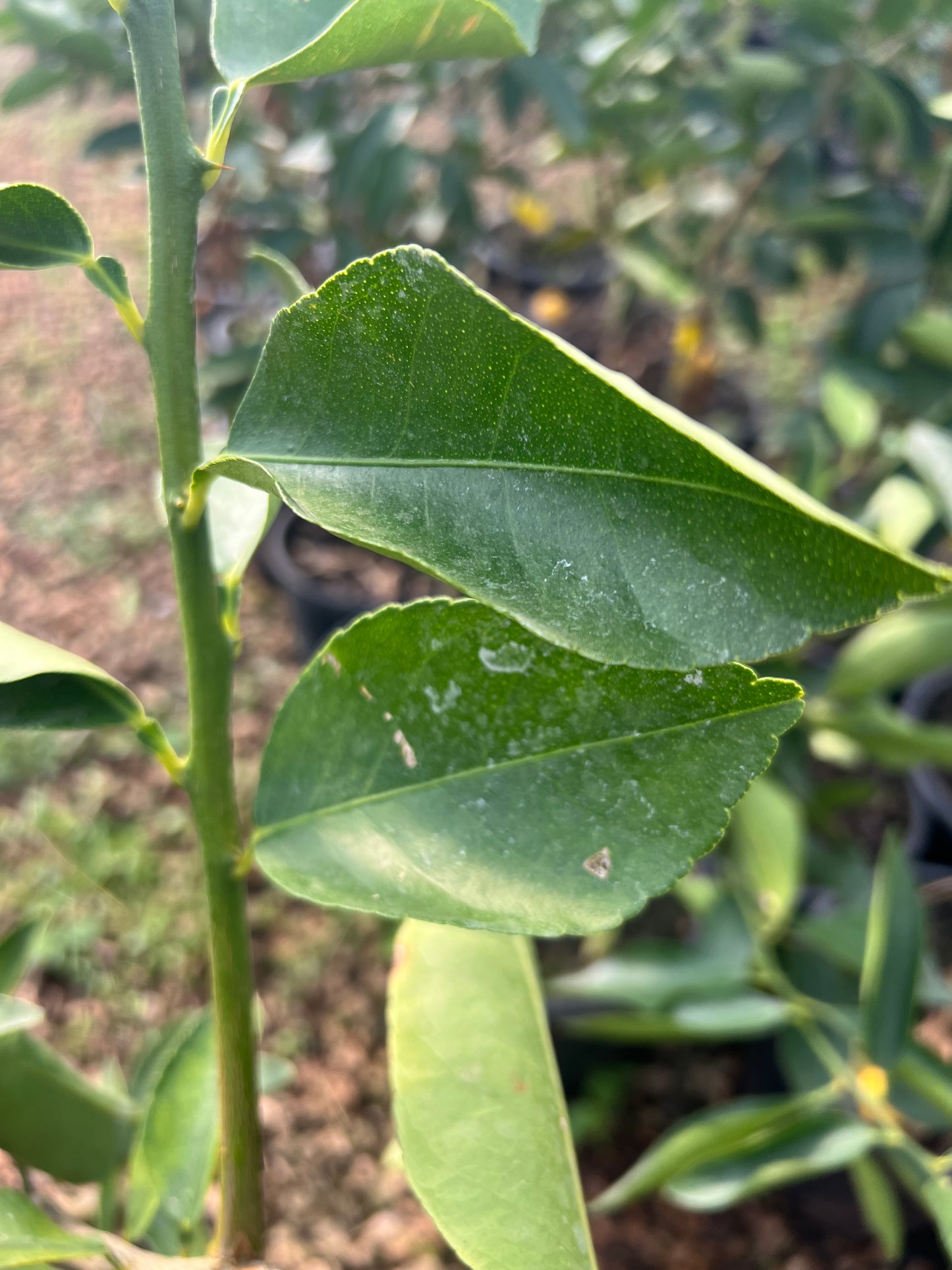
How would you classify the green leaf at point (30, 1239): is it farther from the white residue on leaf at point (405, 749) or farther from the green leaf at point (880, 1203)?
the green leaf at point (880, 1203)

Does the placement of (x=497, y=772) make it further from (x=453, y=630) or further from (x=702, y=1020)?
(x=702, y=1020)

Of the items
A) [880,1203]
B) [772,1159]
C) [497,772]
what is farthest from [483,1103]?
[880,1203]

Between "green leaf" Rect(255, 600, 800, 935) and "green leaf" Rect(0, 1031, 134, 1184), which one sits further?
"green leaf" Rect(0, 1031, 134, 1184)

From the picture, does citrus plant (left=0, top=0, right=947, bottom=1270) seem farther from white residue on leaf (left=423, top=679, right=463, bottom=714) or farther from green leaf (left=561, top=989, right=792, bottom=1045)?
green leaf (left=561, top=989, right=792, bottom=1045)

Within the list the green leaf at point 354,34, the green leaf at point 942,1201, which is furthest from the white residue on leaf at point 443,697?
the green leaf at point 942,1201

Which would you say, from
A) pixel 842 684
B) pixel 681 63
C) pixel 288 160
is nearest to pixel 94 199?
pixel 288 160

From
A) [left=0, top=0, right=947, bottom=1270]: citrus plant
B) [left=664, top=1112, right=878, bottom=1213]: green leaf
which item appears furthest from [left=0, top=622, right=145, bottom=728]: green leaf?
[left=664, top=1112, right=878, bottom=1213]: green leaf
